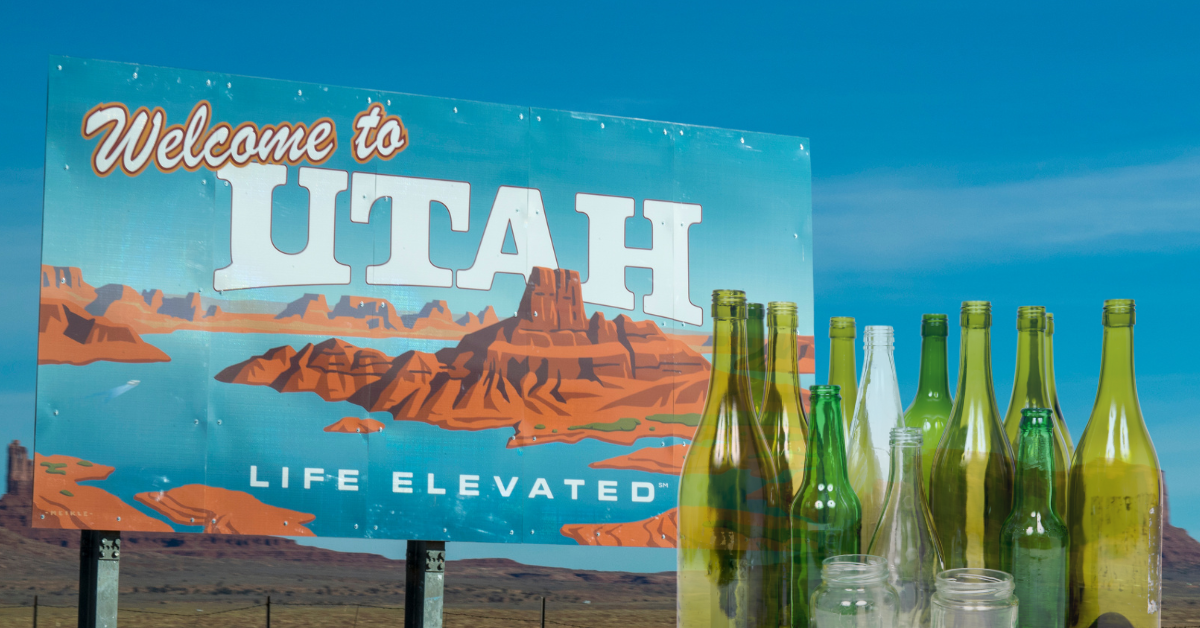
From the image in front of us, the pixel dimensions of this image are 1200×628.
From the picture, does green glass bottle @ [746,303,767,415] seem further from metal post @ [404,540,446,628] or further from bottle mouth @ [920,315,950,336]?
metal post @ [404,540,446,628]

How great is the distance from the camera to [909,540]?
1.02 metres

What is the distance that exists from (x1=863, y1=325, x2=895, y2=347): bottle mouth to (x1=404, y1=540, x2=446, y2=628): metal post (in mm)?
2616

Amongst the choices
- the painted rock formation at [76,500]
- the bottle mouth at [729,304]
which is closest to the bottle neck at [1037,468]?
the bottle mouth at [729,304]

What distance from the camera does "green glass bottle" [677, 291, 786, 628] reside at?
98 centimetres

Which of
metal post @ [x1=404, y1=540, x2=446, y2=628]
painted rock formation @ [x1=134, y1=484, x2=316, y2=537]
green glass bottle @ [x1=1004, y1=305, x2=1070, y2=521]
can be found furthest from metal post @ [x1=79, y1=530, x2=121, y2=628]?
green glass bottle @ [x1=1004, y1=305, x2=1070, y2=521]

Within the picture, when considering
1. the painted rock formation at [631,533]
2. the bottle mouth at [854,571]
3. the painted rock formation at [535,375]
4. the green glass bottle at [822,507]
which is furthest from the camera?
the painted rock formation at [631,533]

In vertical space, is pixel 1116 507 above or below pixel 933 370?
below

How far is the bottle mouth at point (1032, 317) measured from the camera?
1.13m

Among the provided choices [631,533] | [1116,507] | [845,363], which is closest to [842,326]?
[845,363]

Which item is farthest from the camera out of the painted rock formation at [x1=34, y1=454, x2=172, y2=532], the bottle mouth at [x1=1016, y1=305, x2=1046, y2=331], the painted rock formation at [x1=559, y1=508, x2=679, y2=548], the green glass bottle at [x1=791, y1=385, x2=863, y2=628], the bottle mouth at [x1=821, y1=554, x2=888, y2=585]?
the painted rock formation at [x1=559, y1=508, x2=679, y2=548]

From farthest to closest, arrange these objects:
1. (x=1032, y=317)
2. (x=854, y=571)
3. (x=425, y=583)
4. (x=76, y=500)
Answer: (x=425, y=583)
(x=76, y=500)
(x=1032, y=317)
(x=854, y=571)

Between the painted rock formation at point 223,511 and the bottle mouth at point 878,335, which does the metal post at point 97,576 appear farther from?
the bottle mouth at point 878,335

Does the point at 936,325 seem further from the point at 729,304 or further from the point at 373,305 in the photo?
the point at 373,305

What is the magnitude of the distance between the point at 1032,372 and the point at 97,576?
128 inches
